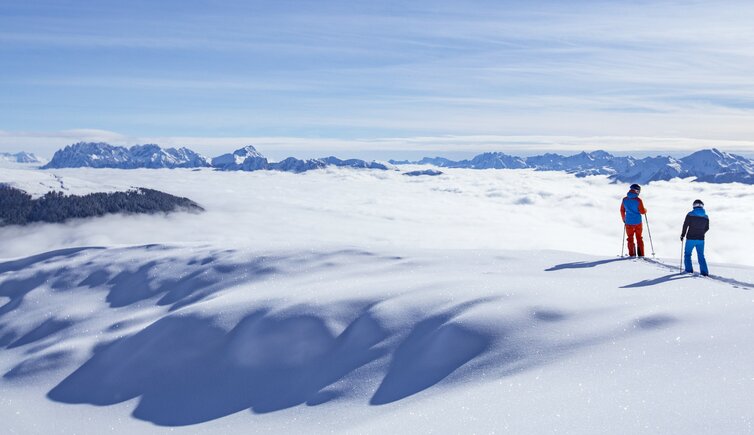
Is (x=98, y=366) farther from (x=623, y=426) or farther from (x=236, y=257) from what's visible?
(x=623, y=426)

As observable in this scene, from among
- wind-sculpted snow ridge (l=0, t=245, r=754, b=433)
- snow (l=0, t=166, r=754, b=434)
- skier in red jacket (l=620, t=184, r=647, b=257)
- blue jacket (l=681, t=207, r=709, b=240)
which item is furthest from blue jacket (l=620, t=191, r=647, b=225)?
blue jacket (l=681, t=207, r=709, b=240)

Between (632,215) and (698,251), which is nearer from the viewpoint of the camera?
(698,251)

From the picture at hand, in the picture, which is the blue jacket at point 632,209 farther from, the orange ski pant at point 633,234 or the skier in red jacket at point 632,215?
the orange ski pant at point 633,234

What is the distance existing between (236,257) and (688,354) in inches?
952

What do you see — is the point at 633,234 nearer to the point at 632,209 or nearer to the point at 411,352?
the point at 632,209

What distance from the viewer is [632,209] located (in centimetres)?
2019

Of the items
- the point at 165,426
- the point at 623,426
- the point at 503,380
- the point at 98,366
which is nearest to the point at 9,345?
the point at 98,366

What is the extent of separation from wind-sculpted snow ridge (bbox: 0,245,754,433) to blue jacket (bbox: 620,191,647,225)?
5.83 feet

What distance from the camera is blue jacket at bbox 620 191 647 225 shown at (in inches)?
786

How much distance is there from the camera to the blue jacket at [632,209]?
20.0m

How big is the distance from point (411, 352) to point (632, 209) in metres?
11.7

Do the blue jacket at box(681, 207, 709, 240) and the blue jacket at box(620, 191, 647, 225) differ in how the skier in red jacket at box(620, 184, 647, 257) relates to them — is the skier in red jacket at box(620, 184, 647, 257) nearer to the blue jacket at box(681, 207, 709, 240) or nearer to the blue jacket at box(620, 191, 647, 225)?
the blue jacket at box(620, 191, 647, 225)

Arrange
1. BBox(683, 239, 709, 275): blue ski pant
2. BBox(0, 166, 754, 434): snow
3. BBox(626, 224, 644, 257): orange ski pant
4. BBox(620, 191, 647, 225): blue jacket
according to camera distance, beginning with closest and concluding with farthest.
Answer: BBox(0, 166, 754, 434): snow < BBox(683, 239, 709, 275): blue ski pant < BBox(620, 191, 647, 225): blue jacket < BBox(626, 224, 644, 257): orange ski pant

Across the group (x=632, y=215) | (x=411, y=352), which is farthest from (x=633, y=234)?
(x=411, y=352)
